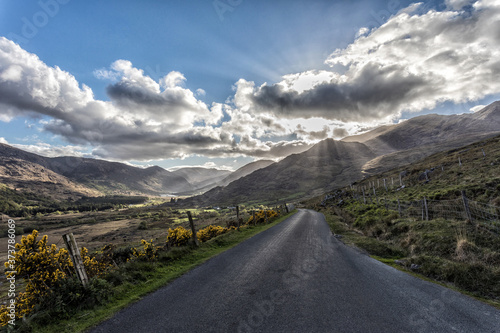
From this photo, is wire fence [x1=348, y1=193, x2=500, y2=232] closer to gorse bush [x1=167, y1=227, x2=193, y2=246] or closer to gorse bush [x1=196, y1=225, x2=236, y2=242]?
gorse bush [x1=167, y1=227, x2=193, y2=246]

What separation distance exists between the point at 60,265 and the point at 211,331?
6.09 meters

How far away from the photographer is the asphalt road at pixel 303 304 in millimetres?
4836

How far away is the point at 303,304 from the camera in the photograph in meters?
5.70

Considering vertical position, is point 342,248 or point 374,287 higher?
point 374,287

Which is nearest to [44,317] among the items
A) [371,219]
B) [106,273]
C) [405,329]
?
[106,273]

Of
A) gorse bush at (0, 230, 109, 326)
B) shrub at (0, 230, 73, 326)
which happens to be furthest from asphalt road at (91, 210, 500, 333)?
shrub at (0, 230, 73, 326)

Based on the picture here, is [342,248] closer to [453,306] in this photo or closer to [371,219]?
[453,306]

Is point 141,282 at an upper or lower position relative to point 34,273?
lower

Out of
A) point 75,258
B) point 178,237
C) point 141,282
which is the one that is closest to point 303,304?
point 141,282

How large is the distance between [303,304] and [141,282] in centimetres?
640

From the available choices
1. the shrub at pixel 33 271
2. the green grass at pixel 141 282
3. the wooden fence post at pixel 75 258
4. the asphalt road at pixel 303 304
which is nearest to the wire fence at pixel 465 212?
the asphalt road at pixel 303 304

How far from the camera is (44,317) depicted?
18.8 ft

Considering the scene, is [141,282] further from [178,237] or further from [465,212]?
[465,212]

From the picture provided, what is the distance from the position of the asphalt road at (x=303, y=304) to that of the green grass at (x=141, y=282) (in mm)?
471
